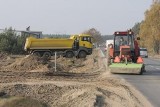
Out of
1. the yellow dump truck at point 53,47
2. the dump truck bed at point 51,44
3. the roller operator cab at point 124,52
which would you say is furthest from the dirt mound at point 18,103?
the dump truck bed at point 51,44

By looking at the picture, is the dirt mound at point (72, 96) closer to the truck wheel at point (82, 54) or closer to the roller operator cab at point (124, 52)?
the roller operator cab at point (124, 52)

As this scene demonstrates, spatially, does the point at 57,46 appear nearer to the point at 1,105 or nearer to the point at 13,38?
the point at 13,38

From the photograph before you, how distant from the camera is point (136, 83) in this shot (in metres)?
20.2

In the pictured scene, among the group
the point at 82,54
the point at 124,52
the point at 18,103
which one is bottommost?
the point at 18,103

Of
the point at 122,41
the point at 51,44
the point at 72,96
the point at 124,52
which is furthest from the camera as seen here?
the point at 51,44

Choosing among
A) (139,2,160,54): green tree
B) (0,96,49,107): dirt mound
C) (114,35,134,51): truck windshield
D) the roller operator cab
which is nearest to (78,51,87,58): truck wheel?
the roller operator cab

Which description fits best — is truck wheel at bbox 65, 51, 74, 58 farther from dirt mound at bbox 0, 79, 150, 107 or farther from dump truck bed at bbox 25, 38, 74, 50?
dirt mound at bbox 0, 79, 150, 107

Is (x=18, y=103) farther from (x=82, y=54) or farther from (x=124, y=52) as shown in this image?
(x=82, y=54)

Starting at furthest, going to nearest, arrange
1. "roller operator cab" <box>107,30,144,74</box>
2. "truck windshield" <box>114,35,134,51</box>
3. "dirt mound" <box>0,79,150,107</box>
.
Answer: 1. "truck windshield" <box>114,35,134,51</box>
2. "roller operator cab" <box>107,30,144,74</box>
3. "dirt mound" <box>0,79,150,107</box>

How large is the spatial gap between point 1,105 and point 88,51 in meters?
38.4

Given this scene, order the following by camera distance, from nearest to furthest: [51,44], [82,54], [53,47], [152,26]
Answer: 1. [53,47]
2. [51,44]
3. [82,54]
4. [152,26]

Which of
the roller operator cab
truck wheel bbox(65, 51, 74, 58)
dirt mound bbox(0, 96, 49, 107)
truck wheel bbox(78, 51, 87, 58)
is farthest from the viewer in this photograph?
truck wheel bbox(78, 51, 87, 58)

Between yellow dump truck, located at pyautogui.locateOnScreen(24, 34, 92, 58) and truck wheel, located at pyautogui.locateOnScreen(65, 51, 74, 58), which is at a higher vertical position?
yellow dump truck, located at pyautogui.locateOnScreen(24, 34, 92, 58)

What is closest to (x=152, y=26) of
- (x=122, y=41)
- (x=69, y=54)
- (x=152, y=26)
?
(x=152, y=26)
